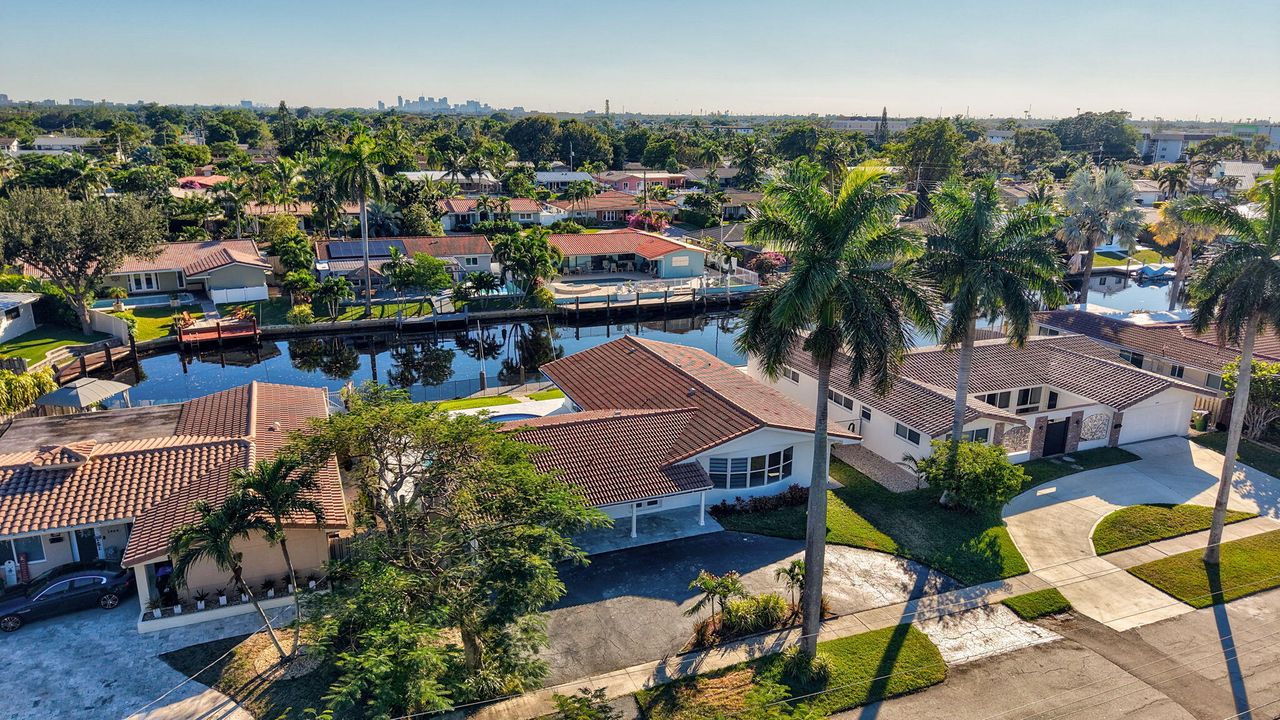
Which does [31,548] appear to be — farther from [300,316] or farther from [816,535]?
[300,316]

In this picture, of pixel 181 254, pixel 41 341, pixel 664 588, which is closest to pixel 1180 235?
pixel 664 588

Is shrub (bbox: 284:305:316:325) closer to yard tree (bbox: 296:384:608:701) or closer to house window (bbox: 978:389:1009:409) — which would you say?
yard tree (bbox: 296:384:608:701)

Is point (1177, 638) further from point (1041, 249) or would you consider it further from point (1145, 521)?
point (1041, 249)

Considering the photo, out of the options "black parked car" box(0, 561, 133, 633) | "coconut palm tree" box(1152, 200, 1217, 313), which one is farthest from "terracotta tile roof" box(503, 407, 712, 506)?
"coconut palm tree" box(1152, 200, 1217, 313)

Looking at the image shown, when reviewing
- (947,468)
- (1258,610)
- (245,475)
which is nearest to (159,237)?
(245,475)

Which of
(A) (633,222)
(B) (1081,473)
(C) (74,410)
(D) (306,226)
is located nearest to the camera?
(B) (1081,473)

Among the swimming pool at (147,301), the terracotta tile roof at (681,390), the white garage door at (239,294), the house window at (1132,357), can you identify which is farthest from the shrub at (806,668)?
the swimming pool at (147,301)

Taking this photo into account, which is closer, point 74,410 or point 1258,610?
point 1258,610
